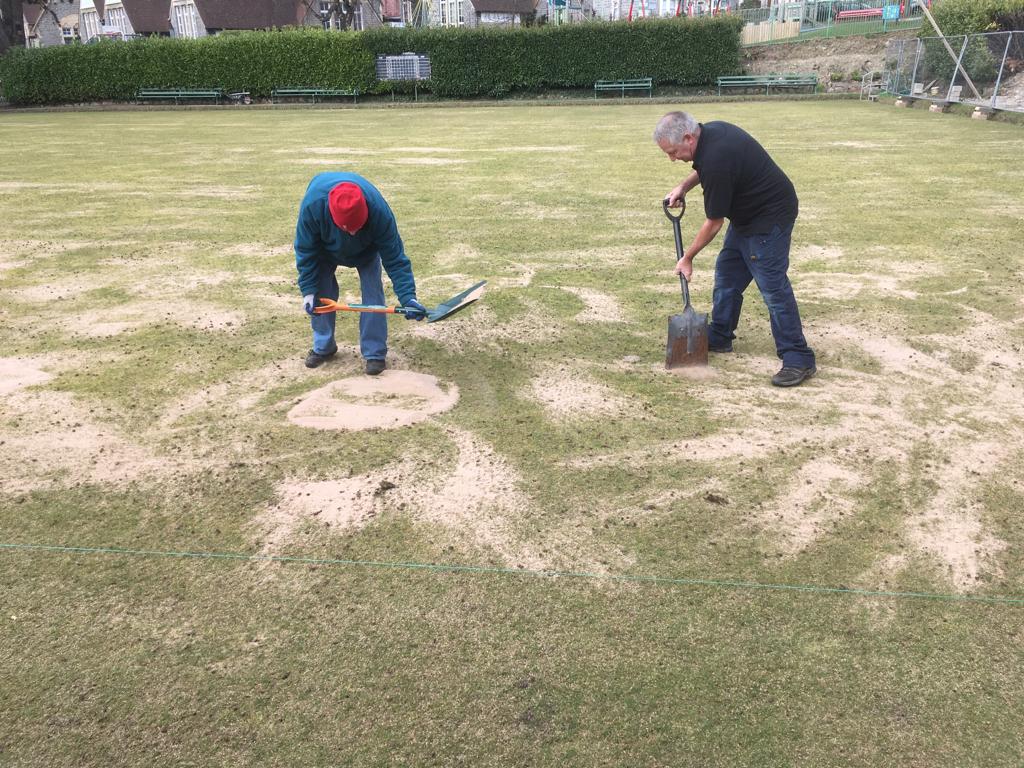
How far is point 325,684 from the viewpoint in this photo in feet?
8.65

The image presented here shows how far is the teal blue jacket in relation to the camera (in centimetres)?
475

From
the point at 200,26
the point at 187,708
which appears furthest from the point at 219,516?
the point at 200,26

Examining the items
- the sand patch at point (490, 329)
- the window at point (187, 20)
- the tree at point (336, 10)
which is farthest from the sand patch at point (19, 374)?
the window at point (187, 20)

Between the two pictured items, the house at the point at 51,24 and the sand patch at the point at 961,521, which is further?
the house at the point at 51,24

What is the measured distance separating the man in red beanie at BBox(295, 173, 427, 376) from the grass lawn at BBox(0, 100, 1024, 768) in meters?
0.32

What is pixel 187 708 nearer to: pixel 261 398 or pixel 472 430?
pixel 472 430

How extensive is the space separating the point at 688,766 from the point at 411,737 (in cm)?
88

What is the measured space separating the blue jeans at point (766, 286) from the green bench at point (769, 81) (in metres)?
27.2

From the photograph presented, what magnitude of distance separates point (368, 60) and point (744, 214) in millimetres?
29250

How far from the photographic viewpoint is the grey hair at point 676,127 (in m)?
4.32

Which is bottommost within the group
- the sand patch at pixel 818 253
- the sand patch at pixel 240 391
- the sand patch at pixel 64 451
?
the sand patch at pixel 64 451

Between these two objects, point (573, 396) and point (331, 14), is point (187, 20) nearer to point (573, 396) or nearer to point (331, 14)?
point (331, 14)

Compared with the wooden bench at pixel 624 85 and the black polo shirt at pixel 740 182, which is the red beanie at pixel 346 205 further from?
the wooden bench at pixel 624 85

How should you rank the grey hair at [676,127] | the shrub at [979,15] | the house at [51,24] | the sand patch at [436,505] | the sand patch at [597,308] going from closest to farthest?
the sand patch at [436,505], the grey hair at [676,127], the sand patch at [597,308], the shrub at [979,15], the house at [51,24]
